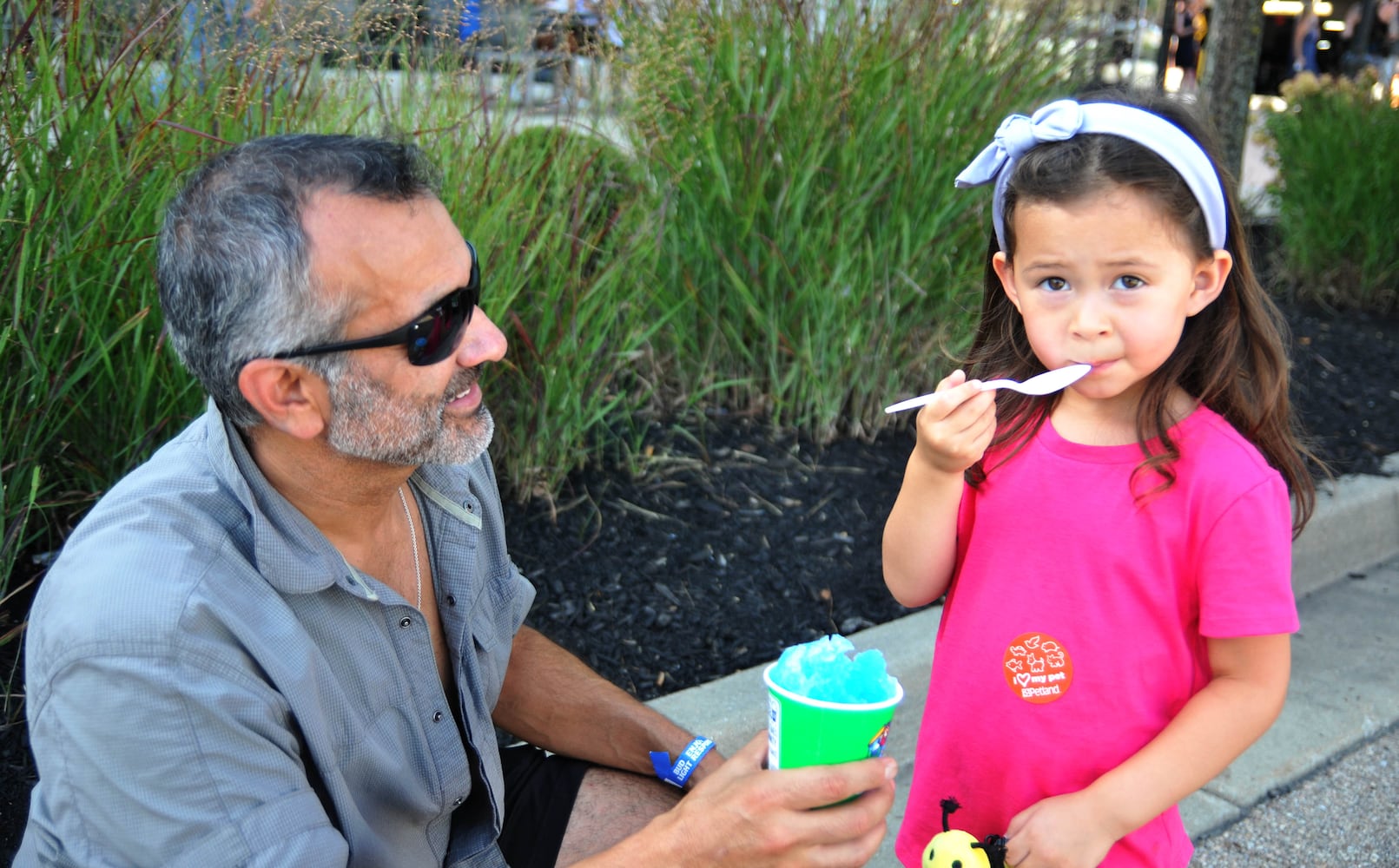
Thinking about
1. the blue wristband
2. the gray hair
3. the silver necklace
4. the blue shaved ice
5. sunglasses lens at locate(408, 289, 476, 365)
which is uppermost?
the gray hair

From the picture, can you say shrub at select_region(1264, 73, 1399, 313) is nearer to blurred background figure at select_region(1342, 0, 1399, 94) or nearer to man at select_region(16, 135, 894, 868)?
man at select_region(16, 135, 894, 868)

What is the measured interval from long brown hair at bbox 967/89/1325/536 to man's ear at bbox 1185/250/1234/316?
0.9 inches

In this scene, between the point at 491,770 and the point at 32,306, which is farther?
the point at 32,306

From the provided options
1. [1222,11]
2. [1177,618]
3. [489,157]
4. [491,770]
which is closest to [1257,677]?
[1177,618]

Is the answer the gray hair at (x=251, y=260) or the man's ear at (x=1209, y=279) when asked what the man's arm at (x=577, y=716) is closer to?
the gray hair at (x=251, y=260)

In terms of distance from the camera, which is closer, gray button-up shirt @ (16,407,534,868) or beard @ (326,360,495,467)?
gray button-up shirt @ (16,407,534,868)

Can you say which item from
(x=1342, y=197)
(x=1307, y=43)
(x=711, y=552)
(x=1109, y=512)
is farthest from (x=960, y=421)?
(x=1307, y=43)

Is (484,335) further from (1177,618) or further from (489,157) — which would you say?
(489,157)

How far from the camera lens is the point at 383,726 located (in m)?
1.76

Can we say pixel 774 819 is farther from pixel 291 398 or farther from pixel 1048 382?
pixel 291 398

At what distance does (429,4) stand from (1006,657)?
2726 mm

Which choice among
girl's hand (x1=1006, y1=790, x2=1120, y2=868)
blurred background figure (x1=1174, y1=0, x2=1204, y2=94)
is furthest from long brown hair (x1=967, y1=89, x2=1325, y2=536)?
blurred background figure (x1=1174, y1=0, x2=1204, y2=94)

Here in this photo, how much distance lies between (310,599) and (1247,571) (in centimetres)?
121

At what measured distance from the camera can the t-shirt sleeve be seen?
155 cm
